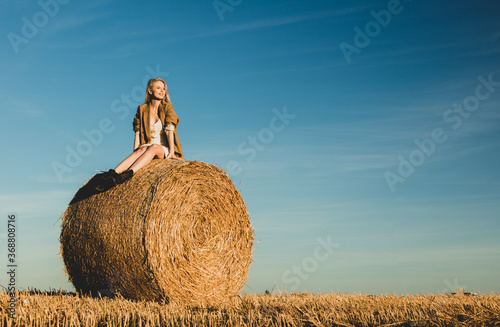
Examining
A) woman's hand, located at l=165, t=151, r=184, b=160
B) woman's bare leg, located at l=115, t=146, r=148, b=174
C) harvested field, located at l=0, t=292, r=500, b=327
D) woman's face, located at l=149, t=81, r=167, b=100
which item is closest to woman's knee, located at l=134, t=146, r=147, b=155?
woman's bare leg, located at l=115, t=146, r=148, b=174

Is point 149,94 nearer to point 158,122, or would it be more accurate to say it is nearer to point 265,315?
point 158,122

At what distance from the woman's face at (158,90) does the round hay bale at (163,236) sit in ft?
4.39

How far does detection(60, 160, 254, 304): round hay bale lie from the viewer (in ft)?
19.9

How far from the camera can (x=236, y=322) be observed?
434 centimetres

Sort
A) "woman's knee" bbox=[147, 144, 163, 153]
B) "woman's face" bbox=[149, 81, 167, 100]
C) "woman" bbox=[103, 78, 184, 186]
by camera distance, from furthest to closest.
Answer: "woman's face" bbox=[149, 81, 167, 100] < "woman" bbox=[103, 78, 184, 186] < "woman's knee" bbox=[147, 144, 163, 153]

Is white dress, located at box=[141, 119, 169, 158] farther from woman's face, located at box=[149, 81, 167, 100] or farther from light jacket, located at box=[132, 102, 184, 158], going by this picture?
woman's face, located at box=[149, 81, 167, 100]

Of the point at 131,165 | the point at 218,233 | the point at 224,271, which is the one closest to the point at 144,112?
the point at 131,165

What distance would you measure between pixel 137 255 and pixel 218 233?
1317 millimetres

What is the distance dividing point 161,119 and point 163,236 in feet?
7.18

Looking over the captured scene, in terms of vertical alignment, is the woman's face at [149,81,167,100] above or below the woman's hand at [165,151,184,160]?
above

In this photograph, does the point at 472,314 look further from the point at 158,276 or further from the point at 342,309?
the point at 158,276

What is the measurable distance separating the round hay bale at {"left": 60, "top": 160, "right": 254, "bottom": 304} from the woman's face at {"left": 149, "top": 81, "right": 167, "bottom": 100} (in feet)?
4.39

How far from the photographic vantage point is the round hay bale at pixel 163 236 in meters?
6.07

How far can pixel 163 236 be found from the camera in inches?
241
